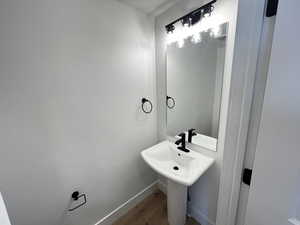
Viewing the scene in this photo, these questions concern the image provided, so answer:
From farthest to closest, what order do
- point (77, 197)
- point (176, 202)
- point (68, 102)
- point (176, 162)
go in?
point (176, 162)
point (176, 202)
point (77, 197)
point (68, 102)

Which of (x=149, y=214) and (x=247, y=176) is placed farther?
(x=149, y=214)

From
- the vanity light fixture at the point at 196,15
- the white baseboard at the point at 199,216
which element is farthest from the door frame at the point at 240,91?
the white baseboard at the point at 199,216

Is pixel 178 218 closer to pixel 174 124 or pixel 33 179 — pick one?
pixel 174 124

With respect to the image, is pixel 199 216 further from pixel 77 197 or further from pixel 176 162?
pixel 77 197

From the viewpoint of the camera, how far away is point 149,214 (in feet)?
5.18

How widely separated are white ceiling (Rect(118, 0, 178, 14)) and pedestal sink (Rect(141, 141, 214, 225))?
5.03 ft

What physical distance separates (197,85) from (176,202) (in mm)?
1246

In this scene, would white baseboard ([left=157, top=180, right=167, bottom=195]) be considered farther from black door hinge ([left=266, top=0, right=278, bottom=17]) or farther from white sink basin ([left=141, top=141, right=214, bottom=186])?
black door hinge ([left=266, top=0, right=278, bottom=17])

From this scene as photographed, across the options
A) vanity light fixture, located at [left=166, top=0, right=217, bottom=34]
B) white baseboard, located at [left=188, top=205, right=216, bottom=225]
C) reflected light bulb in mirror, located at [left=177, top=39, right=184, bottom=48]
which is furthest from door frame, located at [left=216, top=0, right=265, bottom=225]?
white baseboard, located at [left=188, top=205, right=216, bottom=225]

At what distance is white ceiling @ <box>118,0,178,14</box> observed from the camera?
4.04ft

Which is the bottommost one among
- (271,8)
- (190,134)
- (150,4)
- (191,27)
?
(190,134)

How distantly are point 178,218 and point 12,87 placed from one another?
1865 millimetres

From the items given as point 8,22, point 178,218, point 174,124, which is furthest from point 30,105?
point 178,218

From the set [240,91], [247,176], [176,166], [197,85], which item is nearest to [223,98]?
[197,85]
